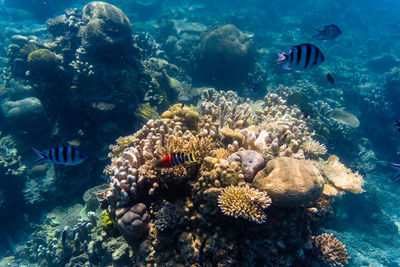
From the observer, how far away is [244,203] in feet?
9.02

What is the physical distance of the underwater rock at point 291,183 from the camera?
9.05 ft

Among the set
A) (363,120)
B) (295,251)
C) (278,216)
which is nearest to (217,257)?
(278,216)

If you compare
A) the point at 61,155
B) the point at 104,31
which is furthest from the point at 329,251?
the point at 104,31

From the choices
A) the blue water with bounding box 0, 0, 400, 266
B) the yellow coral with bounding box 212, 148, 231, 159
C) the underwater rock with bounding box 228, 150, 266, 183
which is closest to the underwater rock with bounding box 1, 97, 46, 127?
the blue water with bounding box 0, 0, 400, 266

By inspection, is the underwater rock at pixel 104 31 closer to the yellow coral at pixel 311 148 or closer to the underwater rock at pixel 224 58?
the underwater rock at pixel 224 58

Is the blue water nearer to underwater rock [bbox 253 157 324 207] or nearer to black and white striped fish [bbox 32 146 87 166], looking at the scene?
underwater rock [bbox 253 157 324 207]

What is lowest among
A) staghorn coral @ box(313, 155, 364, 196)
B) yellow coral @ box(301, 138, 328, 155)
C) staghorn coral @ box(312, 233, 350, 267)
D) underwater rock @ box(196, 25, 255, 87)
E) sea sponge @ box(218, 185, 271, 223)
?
staghorn coral @ box(312, 233, 350, 267)

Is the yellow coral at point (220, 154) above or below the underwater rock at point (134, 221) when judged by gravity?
above

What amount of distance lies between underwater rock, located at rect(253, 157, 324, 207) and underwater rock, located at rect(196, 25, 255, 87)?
31.2ft

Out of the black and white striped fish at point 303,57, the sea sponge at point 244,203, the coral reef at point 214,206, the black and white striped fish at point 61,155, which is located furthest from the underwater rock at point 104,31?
the sea sponge at point 244,203

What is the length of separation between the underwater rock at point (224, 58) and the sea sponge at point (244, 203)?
9.78m

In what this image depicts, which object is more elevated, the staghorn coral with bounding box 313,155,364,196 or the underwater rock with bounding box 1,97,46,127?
the underwater rock with bounding box 1,97,46,127

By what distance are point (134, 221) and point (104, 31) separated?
7679mm

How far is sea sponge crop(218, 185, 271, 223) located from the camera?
8.91ft
